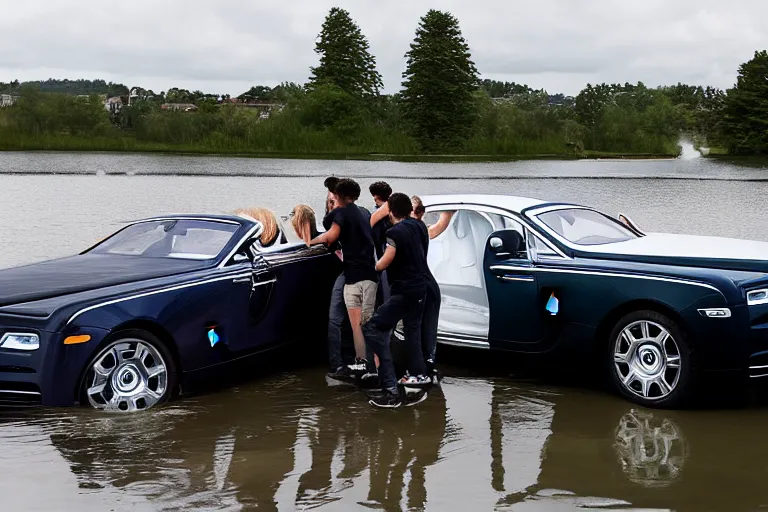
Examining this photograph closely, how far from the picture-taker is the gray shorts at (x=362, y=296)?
895cm

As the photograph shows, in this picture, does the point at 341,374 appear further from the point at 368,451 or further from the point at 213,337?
the point at 368,451

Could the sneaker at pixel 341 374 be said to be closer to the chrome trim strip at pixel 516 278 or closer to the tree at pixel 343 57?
the chrome trim strip at pixel 516 278

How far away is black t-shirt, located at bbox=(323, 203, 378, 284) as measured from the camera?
29.2 ft

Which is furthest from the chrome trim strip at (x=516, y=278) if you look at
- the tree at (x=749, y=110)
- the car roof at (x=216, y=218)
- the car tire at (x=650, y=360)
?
the tree at (x=749, y=110)

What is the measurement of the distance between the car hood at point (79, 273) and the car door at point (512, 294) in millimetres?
2369

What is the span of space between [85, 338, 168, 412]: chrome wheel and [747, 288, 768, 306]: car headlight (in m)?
→ 4.44

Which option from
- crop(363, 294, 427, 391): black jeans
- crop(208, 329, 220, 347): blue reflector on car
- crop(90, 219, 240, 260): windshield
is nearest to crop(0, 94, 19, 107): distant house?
crop(90, 219, 240, 260): windshield

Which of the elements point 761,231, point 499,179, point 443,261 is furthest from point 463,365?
point 499,179

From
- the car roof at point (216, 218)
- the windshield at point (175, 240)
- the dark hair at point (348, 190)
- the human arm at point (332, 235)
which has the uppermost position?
the dark hair at point (348, 190)

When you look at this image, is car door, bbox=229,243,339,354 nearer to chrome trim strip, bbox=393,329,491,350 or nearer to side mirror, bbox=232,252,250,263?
side mirror, bbox=232,252,250,263

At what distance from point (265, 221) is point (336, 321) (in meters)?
1.27

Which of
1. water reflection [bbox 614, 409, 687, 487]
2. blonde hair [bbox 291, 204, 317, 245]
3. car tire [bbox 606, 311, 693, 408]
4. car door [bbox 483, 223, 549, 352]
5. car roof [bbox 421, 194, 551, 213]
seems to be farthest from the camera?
car roof [bbox 421, 194, 551, 213]

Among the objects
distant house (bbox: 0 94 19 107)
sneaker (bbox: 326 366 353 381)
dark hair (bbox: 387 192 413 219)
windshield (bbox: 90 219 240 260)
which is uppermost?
distant house (bbox: 0 94 19 107)

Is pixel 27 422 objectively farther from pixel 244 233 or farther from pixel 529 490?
pixel 529 490
